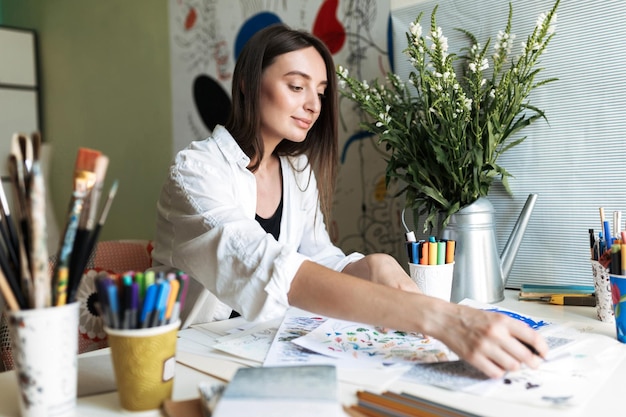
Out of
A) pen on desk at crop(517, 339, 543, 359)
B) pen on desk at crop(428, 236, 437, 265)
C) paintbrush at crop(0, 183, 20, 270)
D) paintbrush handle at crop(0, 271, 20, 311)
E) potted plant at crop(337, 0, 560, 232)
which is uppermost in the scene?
potted plant at crop(337, 0, 560, 232)

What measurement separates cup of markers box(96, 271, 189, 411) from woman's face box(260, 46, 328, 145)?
655mm

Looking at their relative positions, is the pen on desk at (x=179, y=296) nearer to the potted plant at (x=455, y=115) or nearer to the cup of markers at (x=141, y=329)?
the cup of markers at (x=141, y=329)

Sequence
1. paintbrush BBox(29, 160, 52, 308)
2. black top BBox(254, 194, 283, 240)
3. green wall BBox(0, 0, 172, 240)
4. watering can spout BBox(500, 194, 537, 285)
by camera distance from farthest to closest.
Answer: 1. green wall BBox(0, 0, 172, 240)
2. black top BBox(254, 194, 283, 240)
3. watering can spout BBox(500, 194, 537, 285)
4. paintbrush BBox(29, 160, 52, 308)

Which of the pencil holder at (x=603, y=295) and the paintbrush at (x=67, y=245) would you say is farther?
the pencil holder at (x=603, y=295)

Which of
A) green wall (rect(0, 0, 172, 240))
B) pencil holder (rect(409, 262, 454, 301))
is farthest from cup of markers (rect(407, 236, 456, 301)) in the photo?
green wall (rect(0, 0, 172, 240))

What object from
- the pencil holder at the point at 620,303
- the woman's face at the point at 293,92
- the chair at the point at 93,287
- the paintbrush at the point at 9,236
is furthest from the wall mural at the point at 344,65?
the paintbrush at the point at 9,236

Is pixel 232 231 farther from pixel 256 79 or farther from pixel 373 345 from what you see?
pixel 256 79

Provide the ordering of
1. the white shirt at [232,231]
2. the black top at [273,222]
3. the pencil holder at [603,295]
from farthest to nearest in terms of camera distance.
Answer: the black top at [273,222] → the pencil holder at [603,295] → the white shirt at [232,231]

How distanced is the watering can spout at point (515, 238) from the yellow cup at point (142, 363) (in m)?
0.78

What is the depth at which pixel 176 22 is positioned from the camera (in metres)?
2.06

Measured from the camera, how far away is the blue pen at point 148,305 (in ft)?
1.84

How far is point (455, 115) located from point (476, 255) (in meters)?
0.28

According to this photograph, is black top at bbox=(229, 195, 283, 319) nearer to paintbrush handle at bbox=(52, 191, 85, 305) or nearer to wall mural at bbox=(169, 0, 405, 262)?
wall mural at bbox=(169, 0, 405, 262)

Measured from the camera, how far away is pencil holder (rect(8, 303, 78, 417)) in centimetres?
53
